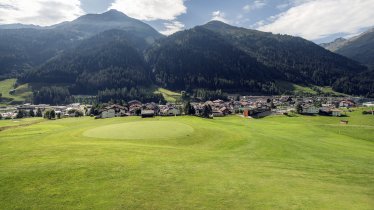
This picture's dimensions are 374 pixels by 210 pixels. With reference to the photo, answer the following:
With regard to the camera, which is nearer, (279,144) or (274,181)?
(274,181)

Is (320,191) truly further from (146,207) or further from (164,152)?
(164,152)

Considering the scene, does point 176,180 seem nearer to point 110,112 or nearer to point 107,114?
point 107,114

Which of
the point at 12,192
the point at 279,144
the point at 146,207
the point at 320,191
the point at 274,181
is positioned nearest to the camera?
the point at 146,207

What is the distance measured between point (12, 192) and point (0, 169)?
18.6 ft

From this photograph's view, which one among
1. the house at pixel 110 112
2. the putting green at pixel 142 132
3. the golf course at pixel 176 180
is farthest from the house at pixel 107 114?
the golf course at pixel 176 180

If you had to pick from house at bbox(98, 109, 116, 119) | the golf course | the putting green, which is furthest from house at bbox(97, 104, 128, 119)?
the golf course

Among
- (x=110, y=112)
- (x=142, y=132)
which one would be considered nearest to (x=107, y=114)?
(x=110, y=112)

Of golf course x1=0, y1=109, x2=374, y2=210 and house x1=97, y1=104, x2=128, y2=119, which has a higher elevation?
golf course x1=0, y1=109, x2=374, y2=210

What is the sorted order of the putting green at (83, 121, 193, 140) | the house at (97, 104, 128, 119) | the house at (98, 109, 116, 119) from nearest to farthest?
the putting green at (83, 121, 193, 140) → the house at (98, 109, 116, 119) → the house at (97, 104, 128, 119)

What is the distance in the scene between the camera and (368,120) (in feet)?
392

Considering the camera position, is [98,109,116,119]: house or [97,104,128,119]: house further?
[97,104,128,119]: house

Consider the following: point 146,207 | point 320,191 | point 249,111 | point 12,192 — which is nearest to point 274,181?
point 320,191

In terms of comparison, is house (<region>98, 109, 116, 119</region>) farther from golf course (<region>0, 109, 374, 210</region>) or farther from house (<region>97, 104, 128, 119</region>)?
golf course (<region>0, 109, 374, 210</region>)

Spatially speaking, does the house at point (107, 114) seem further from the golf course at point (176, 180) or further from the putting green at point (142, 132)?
the golf course at point (176, 180)
